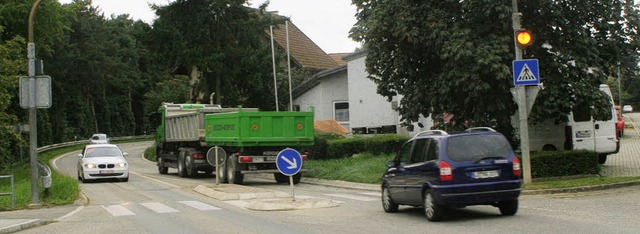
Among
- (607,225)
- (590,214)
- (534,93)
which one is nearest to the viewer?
(607,225)

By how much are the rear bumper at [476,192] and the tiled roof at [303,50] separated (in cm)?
4012

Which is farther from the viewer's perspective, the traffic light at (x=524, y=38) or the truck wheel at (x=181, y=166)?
the truck wheel at (x=181, y=166)

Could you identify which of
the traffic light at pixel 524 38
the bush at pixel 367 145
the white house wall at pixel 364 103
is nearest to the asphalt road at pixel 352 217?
the traffic light at pixel 524 38

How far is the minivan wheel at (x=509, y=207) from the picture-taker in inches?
469

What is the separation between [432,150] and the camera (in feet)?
38.7

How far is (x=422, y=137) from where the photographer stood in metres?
12.4

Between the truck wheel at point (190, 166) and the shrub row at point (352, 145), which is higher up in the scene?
the shrub row at point (352, 145)

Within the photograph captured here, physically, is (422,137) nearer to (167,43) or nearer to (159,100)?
(167,43)

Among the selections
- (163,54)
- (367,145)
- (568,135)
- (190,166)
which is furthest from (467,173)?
(163,54)

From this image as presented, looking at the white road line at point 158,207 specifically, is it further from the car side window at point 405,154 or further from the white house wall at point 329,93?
the white house wall at point 329,93

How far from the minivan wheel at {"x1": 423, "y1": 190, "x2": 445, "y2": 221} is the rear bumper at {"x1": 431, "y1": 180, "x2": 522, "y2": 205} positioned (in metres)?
0.19

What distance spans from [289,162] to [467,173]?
520 centimetres

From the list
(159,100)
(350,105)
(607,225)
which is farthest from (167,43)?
(607,225)

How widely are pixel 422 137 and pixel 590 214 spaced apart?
3.16m
